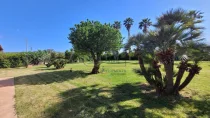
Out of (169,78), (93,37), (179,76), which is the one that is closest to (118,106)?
(169,78)

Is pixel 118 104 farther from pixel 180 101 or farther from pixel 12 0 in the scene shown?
pixel 12 0

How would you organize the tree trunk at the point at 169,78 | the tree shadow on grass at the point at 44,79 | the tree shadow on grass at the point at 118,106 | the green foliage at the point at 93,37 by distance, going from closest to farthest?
the tree shadow on grass at the point at 118,106 < the tree trunk at the point at 169,78 < the tree shadow on grass at the point at 44,79 < the green foliage at the point at 93,37

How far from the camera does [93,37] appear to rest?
1141 cm

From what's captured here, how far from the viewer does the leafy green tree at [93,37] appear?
37.0 ft

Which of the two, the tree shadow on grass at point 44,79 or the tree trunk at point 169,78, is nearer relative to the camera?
the tree trunk at point 169,78

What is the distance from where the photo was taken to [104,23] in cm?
1194

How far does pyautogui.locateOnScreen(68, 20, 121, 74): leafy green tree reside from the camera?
37.0ft

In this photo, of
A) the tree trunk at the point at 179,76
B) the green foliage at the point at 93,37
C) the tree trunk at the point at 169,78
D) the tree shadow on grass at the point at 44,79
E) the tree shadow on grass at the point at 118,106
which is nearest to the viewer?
the tree shadow on grass at the point at 118,106

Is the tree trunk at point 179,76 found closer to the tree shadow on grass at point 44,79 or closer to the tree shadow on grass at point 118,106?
the tree shadow on grass at point 118,106

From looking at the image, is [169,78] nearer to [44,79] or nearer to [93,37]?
[93,37]

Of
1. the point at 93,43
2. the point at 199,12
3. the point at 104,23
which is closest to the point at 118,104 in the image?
the point at 199,12

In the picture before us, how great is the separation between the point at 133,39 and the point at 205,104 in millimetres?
3440

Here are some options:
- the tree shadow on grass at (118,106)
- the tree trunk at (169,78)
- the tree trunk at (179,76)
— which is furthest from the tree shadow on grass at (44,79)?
the tree trunk at (179,76)

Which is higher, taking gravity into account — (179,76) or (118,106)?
(179,76)
